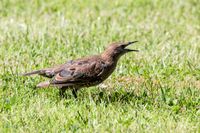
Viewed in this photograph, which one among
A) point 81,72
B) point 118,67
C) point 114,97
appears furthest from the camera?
point 118,67

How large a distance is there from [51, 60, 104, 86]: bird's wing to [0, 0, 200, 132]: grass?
0.22 m

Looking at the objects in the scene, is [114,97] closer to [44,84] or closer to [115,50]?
[115,50]

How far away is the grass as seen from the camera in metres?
7.96

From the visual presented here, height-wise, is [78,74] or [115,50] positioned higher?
[115,50]

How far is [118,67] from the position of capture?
10.3 m

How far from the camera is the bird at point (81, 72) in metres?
8.72

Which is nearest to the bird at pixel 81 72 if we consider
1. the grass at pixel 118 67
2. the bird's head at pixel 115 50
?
the bird's head at pixel 115 50

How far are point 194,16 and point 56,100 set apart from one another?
5.82 metres

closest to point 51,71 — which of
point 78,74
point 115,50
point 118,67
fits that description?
point 78,74

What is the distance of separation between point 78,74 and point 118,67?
1.67 meters

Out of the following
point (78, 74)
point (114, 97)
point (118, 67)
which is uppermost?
point (78, 74)

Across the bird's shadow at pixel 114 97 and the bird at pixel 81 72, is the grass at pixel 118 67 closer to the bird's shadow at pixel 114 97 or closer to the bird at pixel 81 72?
the bird's shadow at pixel 114 97

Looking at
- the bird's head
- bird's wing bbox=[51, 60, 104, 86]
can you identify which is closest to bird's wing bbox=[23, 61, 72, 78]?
bird's wing bbox=[51, 60, 104, 86]

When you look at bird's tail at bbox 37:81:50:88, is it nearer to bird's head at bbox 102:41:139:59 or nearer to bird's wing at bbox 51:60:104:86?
bird's wing at bbox 51:60:104:86
